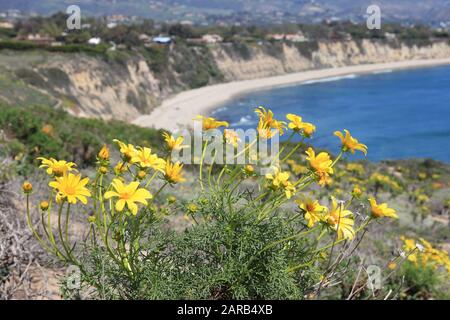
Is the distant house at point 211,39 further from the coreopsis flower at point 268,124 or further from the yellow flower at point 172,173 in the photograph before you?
the yellow flower at point 172,173

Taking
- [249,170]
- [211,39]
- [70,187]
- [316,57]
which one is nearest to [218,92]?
[211,39]

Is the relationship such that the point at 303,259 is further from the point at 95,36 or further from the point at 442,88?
the point at 442,88

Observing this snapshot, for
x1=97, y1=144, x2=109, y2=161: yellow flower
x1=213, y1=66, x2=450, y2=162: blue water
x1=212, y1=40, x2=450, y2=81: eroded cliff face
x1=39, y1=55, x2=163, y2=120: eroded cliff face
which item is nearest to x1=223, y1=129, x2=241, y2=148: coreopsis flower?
x1=97, y1=144, x2=109, y2=161: yellow flower

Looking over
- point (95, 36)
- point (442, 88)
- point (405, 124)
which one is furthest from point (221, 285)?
point (442, 88)

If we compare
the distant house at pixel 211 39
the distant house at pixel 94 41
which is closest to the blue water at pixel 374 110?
the distant house at pixel 94 41

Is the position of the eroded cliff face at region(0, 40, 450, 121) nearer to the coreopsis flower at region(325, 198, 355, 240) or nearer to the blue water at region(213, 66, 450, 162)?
the blue water at region(213, 66, 450, 162)
